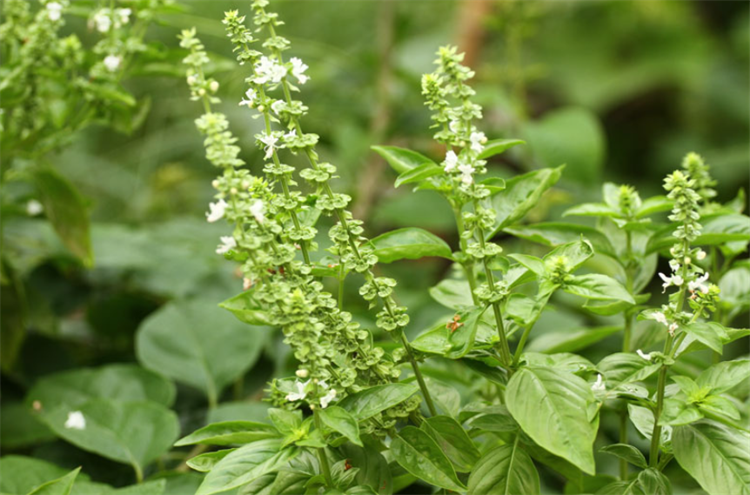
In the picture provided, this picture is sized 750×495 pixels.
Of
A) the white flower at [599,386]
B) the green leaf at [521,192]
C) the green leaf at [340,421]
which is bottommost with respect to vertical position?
the white flower at [599,386]

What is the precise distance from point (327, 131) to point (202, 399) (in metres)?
1.06

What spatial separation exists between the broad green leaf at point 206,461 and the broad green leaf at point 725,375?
353 millimetres

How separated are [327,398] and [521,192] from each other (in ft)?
0.84

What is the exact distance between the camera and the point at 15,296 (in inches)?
36.6

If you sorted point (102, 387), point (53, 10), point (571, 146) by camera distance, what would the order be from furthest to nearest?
1. point (571, 146)
2. point (102, 387)
3. point (53, 10)

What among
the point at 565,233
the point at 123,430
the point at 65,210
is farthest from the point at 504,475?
the point at 65,210

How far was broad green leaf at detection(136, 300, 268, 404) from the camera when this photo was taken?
2.96 ft

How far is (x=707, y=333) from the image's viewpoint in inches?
19.7

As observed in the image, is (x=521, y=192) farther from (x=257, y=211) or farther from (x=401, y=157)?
(x=257, y=211)

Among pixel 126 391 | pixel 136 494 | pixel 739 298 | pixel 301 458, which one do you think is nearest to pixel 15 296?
pixel 126 391

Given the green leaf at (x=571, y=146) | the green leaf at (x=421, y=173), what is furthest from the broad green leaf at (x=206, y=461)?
the green leaf at (x=571, y=146)

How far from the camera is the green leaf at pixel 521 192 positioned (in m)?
0.60

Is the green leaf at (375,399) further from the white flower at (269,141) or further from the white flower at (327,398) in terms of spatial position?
the white flower at (269,141)


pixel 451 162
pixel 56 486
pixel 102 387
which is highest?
pixel 451 162
